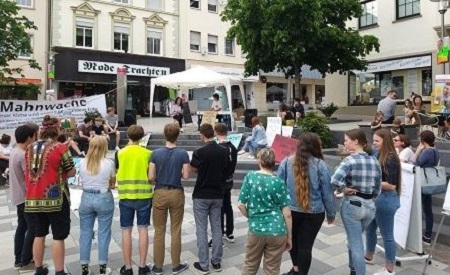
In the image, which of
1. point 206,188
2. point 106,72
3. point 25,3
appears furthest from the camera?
point 106,72

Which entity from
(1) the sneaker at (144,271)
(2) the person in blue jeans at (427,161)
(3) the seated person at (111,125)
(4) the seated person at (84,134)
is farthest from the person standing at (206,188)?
(3) the seated person at (111,125)

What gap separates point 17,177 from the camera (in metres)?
5.03

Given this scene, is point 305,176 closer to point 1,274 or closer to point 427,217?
point 427,217

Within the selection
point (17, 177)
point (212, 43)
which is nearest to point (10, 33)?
point (17, 177)

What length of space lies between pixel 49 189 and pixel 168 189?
1.26 meters

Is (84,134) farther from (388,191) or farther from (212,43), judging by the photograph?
(212,43)

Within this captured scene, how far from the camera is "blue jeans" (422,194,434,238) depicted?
19.1 ft

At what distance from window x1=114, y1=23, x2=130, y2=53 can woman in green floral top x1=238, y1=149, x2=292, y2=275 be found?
26.8 meters

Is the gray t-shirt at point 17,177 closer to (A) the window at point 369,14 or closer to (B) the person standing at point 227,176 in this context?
(B) the person standing at point 227,176

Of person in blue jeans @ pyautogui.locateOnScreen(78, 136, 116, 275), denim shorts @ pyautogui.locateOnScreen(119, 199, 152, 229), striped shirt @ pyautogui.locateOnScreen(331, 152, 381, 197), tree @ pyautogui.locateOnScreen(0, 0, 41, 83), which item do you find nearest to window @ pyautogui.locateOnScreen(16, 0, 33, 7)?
tree @ pyautogui.locateOnScreen(0, 0, 41, 83)

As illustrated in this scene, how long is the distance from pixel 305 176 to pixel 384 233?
1.32 m

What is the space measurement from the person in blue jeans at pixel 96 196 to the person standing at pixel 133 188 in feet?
0.45

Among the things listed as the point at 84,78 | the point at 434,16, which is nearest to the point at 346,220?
the point at 434,16

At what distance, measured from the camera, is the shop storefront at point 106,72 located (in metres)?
26.6
